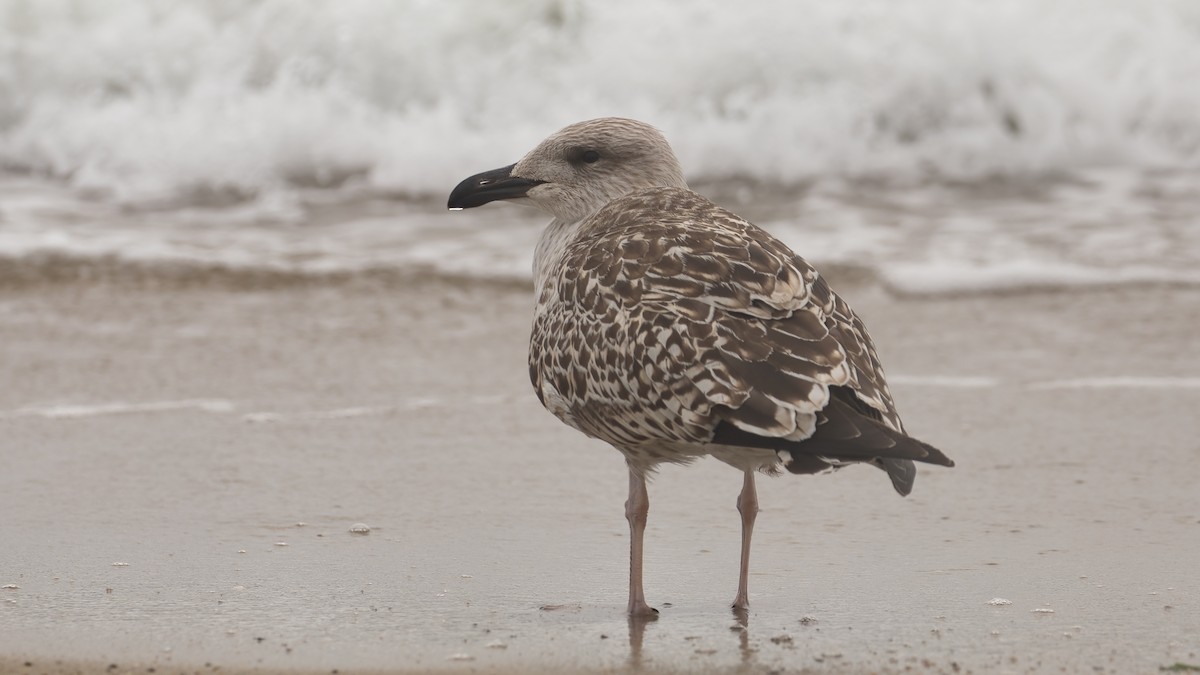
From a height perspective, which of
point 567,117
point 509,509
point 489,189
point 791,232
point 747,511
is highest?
point 567,117

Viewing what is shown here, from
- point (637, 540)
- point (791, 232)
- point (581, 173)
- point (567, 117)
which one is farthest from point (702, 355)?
point (567, 117)

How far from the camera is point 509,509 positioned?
5.24 metres

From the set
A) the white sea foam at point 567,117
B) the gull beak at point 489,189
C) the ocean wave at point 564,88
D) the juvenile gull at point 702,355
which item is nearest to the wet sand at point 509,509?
the juvenile gull at point 702,355

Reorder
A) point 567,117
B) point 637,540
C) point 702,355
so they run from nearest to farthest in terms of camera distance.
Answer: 1. point 702,355
2. point 637,540
3. point 567,117

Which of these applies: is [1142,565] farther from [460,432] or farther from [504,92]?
[504,92]

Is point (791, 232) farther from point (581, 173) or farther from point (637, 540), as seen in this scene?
point (637, 540)

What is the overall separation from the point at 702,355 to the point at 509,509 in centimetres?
163

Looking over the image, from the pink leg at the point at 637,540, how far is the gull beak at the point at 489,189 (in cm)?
111

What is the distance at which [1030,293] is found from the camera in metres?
8.52

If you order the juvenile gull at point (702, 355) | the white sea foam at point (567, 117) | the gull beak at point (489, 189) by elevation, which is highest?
the white sea foam at point (567, 117)

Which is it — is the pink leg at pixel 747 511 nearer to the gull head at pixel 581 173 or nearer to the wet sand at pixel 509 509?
the wet sand at pixel 509 509

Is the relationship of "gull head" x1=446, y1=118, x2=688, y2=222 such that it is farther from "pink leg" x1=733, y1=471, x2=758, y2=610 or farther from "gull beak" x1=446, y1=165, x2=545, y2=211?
"pink leg" x1=733, y1=471, x2=758, y2=610

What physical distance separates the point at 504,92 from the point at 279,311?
487cm

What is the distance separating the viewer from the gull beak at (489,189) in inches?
200
